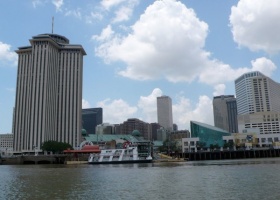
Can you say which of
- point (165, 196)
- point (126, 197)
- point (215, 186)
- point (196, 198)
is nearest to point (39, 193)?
point (126, 197)

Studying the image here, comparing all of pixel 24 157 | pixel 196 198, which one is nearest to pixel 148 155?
pixel 24 157

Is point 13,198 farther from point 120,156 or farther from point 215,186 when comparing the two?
point 120,156

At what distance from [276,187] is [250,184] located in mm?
4705

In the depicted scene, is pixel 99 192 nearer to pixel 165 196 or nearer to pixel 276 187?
pixel 165 196

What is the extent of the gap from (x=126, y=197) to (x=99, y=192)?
651 centimetres

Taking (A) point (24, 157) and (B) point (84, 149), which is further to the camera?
(A) point (24, 157)

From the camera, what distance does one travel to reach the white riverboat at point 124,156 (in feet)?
474

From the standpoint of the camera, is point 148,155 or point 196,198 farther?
point 148,155

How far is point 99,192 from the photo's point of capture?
45375mm

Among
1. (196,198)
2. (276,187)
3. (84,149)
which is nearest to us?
(196,198)

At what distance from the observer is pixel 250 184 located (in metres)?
48.1

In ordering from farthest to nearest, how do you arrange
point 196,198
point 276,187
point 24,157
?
point 24,157 → point 276,187 → point 196,198

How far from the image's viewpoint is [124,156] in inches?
5778

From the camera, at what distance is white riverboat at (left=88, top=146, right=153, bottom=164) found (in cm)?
14462
